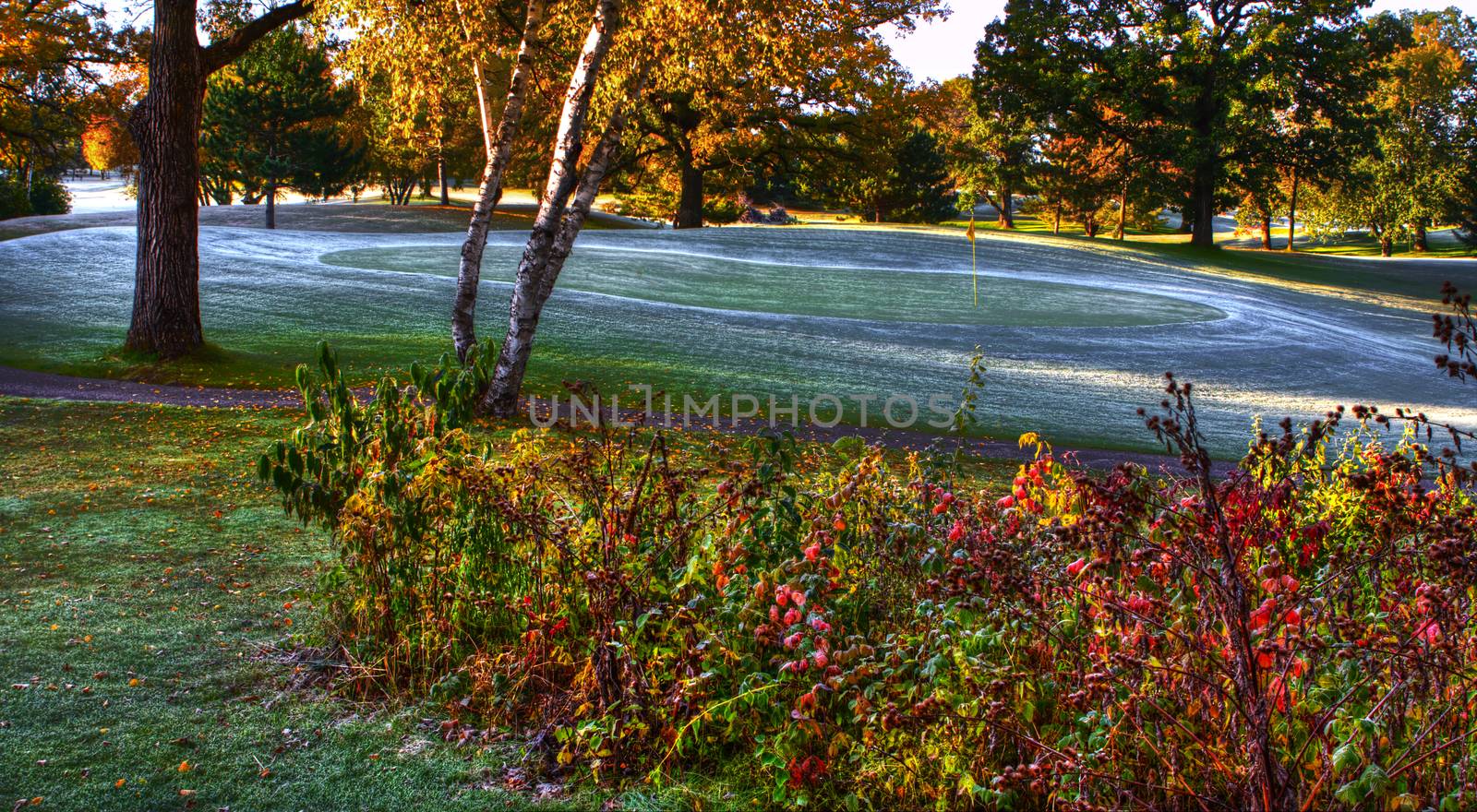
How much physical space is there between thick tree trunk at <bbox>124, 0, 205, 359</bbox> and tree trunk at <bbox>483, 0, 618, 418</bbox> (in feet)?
18.4

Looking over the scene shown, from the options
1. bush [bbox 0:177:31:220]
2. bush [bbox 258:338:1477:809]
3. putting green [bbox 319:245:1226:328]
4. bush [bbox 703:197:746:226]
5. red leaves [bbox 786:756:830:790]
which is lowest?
red leaves [bbox 786:756:830:790]

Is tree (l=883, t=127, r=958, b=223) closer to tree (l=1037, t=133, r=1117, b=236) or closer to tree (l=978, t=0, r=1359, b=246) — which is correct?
tree (l=1037, t=133, r=1117, b=236)

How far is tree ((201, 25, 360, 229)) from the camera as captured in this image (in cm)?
4241

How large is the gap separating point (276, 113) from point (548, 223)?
1433 inches

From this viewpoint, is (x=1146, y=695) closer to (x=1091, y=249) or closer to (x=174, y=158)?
(x=174, y=158)

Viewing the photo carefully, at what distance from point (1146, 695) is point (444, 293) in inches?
803

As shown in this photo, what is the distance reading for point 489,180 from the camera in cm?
1295

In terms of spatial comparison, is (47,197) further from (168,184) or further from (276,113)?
(168,184)

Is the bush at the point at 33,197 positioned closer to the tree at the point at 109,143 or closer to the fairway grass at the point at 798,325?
the tree at the point at 109,143

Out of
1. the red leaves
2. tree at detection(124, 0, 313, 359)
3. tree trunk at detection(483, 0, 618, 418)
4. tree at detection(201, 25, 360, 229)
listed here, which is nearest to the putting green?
tree at detection(124, 0, 313, 359)

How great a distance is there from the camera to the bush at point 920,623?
363 cm

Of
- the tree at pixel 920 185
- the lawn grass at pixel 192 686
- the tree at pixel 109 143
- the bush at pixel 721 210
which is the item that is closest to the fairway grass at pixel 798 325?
the lawn grass at pixel 192 686

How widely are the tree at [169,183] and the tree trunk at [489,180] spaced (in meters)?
4.03

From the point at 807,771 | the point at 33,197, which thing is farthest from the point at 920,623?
the point at 33,197
